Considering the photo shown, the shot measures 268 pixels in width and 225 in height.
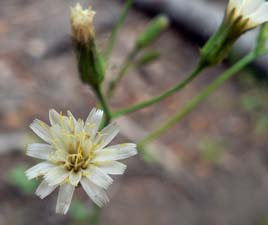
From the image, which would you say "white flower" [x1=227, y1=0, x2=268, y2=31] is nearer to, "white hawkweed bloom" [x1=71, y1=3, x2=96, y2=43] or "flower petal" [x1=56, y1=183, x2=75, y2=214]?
"white hawkweed bloom" [x1=71, y1=3, x2=96, y2=43]

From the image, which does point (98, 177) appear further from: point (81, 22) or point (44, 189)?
point (81, 22)

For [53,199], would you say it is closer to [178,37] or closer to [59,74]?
[59,74]

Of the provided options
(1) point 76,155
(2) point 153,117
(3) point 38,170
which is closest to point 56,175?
(3) point 38,170

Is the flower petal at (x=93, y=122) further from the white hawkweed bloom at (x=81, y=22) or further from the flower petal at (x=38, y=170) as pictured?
the white hawkweed bloom at (x=81, y=22)

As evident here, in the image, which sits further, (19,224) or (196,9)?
(196,9)

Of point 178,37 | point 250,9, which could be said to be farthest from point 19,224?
point 178,37

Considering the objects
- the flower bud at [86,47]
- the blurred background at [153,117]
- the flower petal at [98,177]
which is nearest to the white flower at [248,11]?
the flower bud at [86,47]

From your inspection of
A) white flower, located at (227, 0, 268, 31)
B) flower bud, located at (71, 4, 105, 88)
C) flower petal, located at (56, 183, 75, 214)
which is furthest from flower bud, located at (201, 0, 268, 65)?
flower petal, located at (56, 183, 75, 214)
